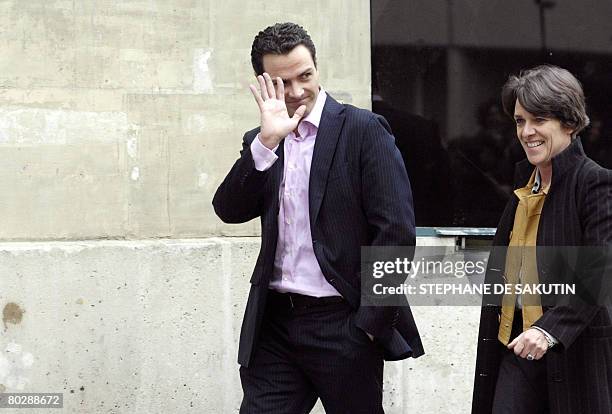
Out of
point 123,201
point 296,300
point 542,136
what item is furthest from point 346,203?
point 123,201

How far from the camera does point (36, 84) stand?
4.88 metres

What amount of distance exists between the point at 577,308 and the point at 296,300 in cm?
99

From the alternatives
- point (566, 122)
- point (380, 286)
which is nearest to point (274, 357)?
point (380, 286)

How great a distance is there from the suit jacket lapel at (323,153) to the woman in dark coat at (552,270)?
2.18ft

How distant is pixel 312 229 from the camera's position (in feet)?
10.3

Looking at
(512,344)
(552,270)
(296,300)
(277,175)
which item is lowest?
(512,344)

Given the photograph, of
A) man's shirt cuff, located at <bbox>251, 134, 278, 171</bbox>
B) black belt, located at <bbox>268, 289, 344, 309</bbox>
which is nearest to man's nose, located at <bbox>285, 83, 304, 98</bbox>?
man's shirt cuff, located at <bbox>251, 134, 278, 171</bbox>

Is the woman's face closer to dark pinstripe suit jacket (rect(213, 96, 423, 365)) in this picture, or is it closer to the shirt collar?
dark pinstripe suit jacket (rect(213, 96, 423, 365))

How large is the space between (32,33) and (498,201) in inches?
118

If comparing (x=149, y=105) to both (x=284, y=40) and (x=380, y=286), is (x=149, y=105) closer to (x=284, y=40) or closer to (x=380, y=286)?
(x=284, y=40)

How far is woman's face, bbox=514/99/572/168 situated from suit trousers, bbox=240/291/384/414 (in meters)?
0.89

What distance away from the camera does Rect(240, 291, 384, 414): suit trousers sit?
3148mm

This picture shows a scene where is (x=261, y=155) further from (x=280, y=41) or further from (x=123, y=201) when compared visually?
(x=123, y=201)

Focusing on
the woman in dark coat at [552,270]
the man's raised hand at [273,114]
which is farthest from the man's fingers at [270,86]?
the woman in dark coat at [552,270]
